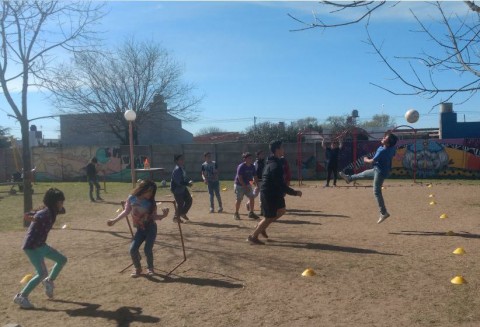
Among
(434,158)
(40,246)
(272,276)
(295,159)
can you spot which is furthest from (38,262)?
(434,158)

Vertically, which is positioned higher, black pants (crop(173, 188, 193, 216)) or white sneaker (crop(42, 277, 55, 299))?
black pants (crop(173, 188, 193, 216))

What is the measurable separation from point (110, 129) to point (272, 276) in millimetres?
36006

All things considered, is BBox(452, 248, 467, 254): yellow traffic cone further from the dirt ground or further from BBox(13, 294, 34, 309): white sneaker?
BBox(13, 294, 34, 309): white sneaker

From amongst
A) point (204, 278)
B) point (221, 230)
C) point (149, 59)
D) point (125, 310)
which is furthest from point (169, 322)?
point (149, 59)

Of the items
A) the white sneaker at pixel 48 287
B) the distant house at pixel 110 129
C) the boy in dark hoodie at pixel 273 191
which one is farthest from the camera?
the distant house at pixel 110 129

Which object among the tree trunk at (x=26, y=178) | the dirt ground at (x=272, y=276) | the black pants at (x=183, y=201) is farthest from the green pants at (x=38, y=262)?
the tree trunk at (x=26, y=178)

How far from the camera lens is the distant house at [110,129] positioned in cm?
3903

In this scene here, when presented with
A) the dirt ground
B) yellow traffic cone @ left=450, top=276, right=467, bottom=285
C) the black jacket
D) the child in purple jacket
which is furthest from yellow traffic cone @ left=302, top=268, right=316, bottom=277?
the child in purple jacket

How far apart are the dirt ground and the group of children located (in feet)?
1.02

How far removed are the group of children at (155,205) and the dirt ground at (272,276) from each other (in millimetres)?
310

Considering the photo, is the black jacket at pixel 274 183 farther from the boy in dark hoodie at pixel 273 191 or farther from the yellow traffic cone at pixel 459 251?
the yellow traffic cone at pixel 459 251

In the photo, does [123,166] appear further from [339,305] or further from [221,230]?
[339,305]

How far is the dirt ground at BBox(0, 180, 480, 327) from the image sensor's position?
5320mm

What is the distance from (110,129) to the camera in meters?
40.8
